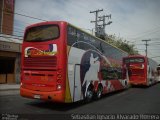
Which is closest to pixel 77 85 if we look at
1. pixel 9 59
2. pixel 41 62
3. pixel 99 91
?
pixel 41 62

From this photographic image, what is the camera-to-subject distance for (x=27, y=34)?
11750mm

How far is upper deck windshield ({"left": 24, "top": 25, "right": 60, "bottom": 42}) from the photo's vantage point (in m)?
10.7

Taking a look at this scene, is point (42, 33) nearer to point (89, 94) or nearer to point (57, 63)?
point (57, 63)

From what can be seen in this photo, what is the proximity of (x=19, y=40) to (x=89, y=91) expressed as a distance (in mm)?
16984

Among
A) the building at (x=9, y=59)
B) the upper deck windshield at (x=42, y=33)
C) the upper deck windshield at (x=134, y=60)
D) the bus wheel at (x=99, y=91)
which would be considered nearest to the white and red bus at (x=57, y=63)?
the upper deck windshield at (x=42, y=33)

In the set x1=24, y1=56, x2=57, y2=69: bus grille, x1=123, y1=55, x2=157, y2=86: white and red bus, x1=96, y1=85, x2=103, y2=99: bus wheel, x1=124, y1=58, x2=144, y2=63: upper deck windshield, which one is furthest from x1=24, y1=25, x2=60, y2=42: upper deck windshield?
x1=124, y1=58, x2=144, y2=63: upper deck windshield

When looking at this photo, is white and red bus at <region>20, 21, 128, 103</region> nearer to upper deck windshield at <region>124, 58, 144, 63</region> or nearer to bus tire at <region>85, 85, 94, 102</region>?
bus tire at <region>85, 85, 94, 102</region>

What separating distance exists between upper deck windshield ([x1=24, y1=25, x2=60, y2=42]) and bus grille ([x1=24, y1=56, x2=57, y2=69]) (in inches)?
33.9

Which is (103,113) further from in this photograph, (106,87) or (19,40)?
(19,40)

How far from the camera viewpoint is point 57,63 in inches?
410

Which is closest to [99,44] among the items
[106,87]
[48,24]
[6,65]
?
[106,87]

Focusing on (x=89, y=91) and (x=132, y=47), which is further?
(x=132, y=47)

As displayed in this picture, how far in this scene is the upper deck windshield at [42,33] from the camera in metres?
10.7

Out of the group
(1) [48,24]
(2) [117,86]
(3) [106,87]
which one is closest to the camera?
(1) [48,24]
